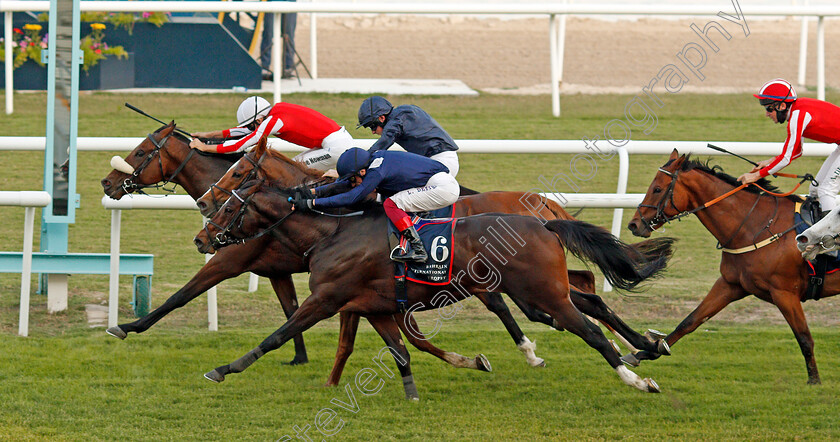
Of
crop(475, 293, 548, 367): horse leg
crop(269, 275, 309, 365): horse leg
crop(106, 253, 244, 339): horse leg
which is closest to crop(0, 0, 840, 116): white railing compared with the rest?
crop(269, 275, 309, 365): horse leg

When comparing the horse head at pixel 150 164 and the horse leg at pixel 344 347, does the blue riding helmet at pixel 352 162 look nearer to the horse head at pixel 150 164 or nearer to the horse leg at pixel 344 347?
the horse leg at pixel 344 347

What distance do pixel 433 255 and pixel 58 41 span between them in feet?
10.3

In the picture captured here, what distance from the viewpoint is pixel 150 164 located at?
5.97 meters

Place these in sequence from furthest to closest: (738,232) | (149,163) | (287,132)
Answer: (287,132), (149,163), (738,232)

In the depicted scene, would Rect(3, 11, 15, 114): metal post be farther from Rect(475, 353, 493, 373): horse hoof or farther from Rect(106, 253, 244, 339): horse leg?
Rect(475, 353, 493, 373): horse hoof

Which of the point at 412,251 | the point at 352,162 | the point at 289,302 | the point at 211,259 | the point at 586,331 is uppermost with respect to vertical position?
the point at 352,162

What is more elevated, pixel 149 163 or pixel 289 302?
pixel 149 163

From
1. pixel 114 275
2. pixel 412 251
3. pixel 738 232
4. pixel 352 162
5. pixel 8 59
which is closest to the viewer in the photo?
pixel 412 251

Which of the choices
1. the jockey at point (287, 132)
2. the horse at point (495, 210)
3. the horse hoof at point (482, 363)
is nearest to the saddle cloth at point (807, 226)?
the horse at point (495, 210)

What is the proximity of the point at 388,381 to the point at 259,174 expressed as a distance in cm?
135

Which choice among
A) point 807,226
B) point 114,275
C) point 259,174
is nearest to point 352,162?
point 259,174

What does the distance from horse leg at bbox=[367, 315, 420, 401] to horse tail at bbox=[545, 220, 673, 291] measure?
975 mm

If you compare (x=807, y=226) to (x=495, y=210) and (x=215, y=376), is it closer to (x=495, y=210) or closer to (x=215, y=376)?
(x=495, y=210)

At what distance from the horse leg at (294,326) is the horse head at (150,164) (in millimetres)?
1551
